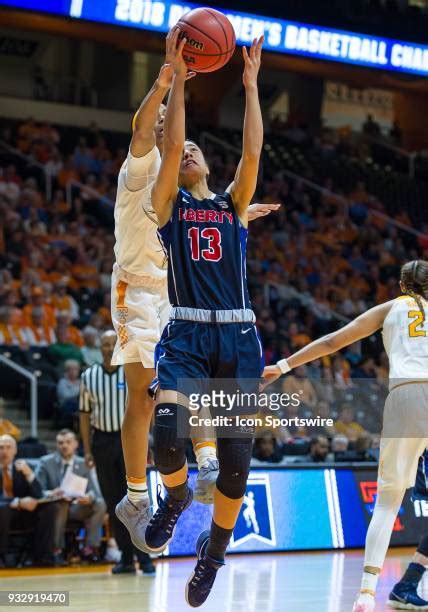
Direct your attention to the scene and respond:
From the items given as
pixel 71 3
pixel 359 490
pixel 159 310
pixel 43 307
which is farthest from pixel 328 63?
pixel 159 310

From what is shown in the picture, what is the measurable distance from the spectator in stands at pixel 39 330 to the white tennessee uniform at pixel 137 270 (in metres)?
7.39

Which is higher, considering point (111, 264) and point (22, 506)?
point (111, 264)

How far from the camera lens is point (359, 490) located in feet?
36.6

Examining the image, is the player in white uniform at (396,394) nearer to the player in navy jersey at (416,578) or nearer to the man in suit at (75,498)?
the player in navy jersey at (416,578)

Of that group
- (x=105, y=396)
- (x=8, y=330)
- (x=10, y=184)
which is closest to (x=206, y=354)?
(x=105, y=396)

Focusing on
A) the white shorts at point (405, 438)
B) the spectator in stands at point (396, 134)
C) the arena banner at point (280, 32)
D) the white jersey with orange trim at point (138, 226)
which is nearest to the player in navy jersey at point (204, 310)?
the white jersey with orange trim at point (138, 226)

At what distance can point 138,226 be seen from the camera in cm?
568

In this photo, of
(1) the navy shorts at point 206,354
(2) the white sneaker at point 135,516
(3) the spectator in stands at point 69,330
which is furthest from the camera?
(3) the spectator in stands at point 69,330

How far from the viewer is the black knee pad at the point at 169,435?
5004mm

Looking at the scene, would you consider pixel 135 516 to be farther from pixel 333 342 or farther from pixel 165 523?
pixel 333 342

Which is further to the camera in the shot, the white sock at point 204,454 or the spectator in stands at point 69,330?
the spectator in stands at point 69,330

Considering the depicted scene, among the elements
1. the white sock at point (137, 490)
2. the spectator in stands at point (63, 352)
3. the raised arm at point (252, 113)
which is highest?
the raised arm at point (252, 113)

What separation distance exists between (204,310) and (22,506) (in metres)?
5.13

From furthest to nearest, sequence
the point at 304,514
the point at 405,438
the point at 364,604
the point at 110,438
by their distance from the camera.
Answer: the point at 304,514, the point at 110,438, the point at 405,438, the point at 364,604
